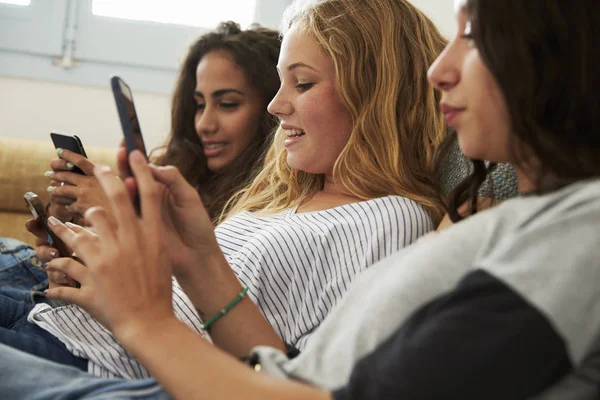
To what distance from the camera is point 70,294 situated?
3.54ft

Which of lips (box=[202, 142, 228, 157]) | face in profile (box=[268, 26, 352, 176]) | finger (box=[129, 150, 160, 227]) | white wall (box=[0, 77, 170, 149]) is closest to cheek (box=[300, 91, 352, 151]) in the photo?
face in profile (box=[268, 26, 352, 176])

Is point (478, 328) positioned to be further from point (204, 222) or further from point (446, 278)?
point (204, 222)

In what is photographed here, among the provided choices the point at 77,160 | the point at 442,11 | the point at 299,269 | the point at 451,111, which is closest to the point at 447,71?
the point at 451,111

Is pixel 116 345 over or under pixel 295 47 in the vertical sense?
under

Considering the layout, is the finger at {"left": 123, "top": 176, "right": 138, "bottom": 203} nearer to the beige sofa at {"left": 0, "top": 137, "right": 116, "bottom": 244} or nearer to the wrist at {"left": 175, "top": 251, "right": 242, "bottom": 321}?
the wrist at {"left": 175, "top": 251, "right": 242, "bottom": 321}

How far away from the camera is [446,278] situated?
666 mm

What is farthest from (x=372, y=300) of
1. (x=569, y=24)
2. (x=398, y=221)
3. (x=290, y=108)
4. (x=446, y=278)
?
(x=290, y=108)

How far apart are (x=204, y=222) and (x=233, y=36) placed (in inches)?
49.6

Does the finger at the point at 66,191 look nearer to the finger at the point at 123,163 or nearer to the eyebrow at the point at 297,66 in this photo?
the eyebrow at the point at 297,66

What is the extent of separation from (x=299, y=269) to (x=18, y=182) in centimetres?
136

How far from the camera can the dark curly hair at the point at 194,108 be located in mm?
1894

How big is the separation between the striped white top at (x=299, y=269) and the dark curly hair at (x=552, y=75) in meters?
0.43

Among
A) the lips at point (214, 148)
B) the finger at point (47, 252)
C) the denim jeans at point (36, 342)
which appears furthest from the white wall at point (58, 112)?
the denim jeans at point (36, 342)

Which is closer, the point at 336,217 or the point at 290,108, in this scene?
the point at 336,217
